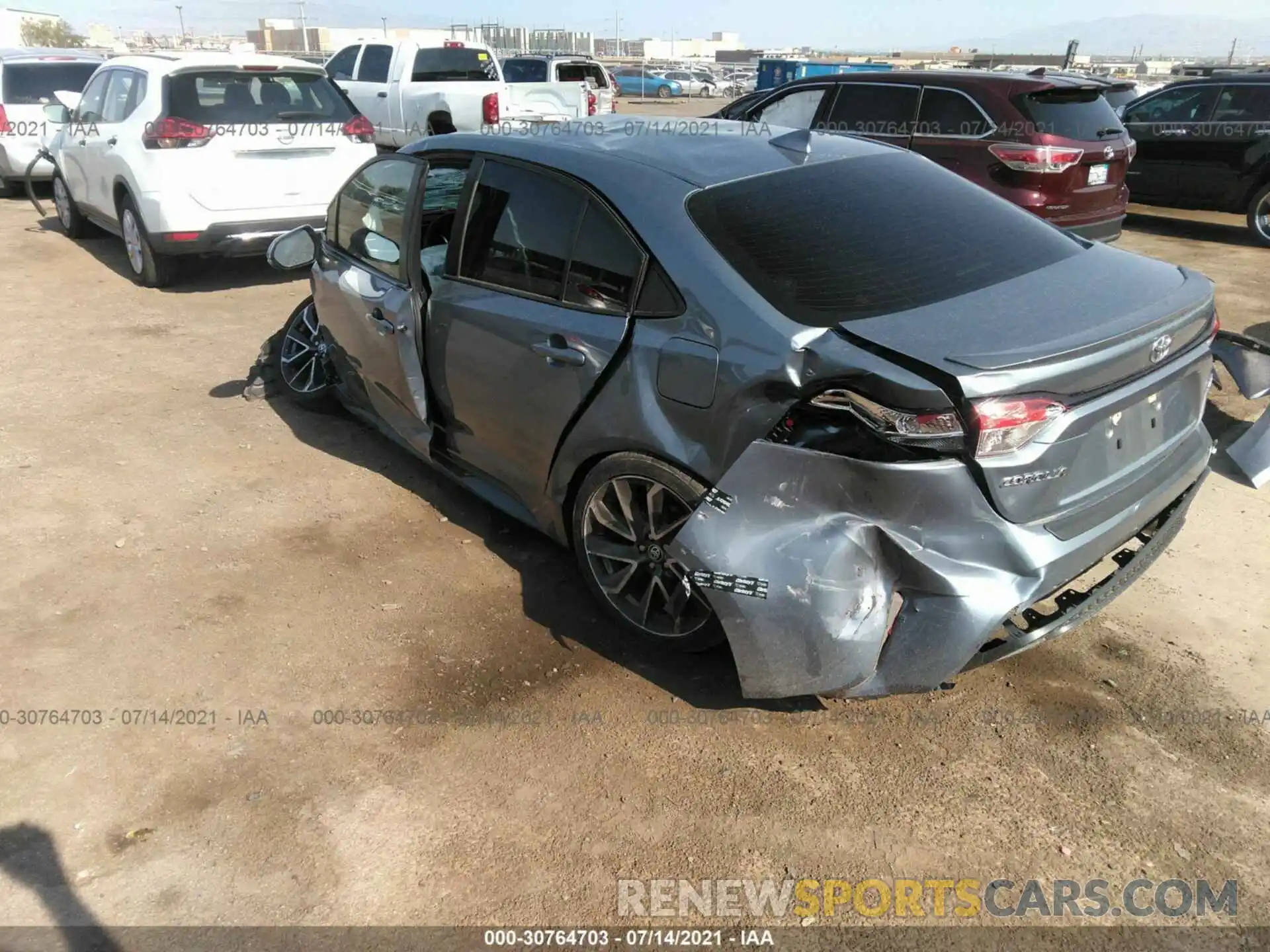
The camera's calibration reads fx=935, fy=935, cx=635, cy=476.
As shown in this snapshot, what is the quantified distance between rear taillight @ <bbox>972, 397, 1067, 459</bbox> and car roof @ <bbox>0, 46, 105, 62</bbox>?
12463 millimetres

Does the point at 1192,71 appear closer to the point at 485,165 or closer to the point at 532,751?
the point at 485,165

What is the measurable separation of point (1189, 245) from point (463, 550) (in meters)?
9.31

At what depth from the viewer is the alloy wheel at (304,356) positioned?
5.21m

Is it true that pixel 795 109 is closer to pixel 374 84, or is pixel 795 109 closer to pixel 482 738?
pixel 482 738

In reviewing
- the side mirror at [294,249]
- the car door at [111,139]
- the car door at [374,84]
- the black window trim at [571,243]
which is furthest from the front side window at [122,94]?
the car door at [374,84]

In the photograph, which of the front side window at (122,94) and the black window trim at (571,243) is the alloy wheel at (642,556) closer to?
the black window trim at (571,243)

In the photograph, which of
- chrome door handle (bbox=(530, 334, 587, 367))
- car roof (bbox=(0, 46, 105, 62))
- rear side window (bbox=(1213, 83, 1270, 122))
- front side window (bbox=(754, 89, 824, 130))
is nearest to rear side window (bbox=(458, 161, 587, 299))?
chrome door handle (bbox=(530, 334, 587, 367))

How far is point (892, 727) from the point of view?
116 inches

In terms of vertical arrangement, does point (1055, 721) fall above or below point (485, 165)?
below

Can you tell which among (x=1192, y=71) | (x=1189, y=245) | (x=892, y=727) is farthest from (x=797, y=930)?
(x=1192, y=71)

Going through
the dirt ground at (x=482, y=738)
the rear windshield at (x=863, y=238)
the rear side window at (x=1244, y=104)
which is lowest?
the dirt ground at (x=482, y=738)

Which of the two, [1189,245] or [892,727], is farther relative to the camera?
[1189,245]

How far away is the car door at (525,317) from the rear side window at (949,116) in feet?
17.3

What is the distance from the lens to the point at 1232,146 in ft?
32.0
